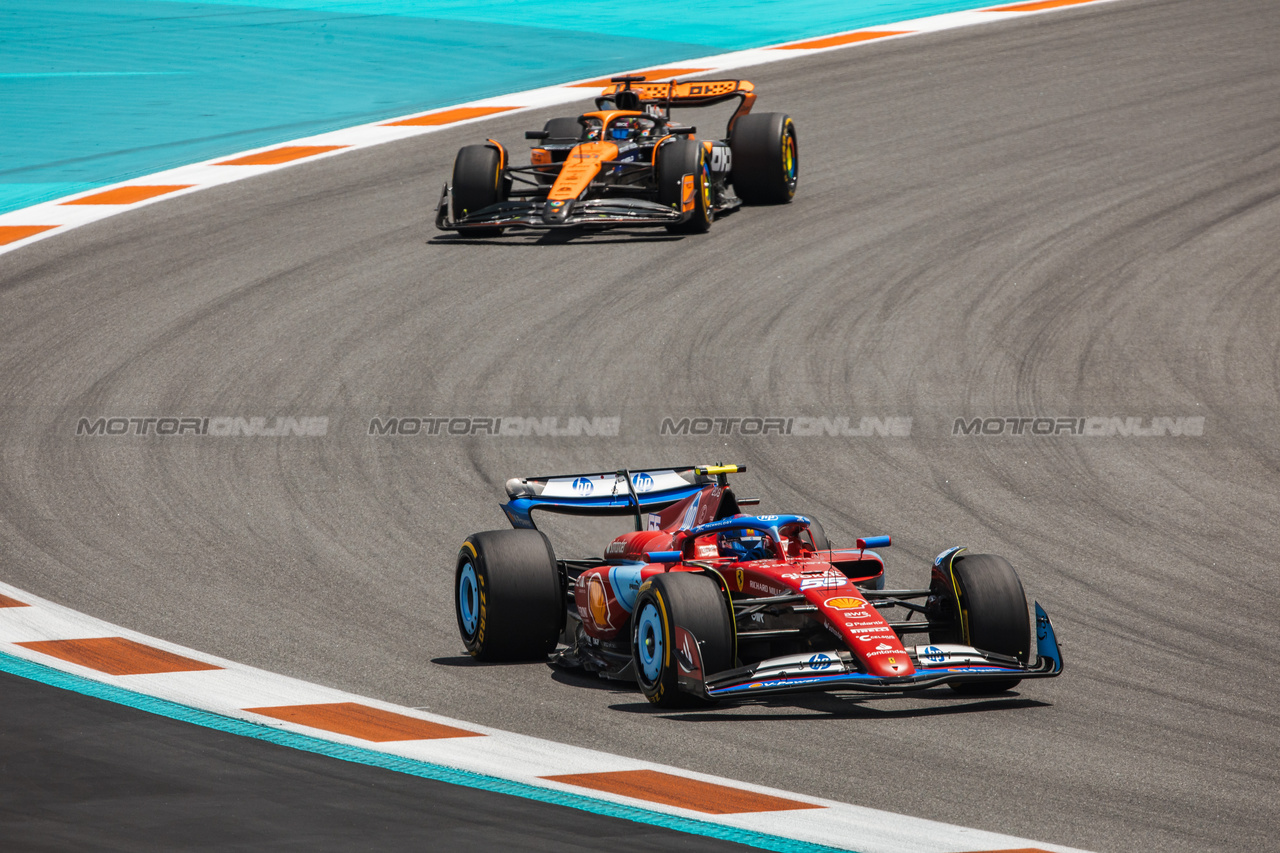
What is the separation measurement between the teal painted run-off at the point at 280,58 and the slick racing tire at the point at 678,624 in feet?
44.1

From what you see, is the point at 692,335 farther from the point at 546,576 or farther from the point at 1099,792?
the point at 1099,792

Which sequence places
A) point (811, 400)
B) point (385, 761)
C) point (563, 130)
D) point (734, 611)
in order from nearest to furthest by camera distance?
point (385, 761)
point (734, 611)
point (811, 400)
point (563, 130)

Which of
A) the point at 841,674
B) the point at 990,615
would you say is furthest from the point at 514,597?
the point at 990,615

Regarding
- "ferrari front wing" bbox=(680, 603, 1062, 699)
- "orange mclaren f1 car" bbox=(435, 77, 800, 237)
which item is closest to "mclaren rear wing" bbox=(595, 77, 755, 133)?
"orange mclaren f1 car" bbox=(435, 77, 800, 237)

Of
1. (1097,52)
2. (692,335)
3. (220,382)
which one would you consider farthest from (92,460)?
(1097,52)

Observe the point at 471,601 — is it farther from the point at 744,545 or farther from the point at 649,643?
the point at 744,545

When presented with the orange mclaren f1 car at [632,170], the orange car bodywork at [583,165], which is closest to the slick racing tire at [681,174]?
the orange mclaren f1 car at [632,170]

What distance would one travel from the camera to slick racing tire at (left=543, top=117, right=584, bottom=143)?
16.0 m

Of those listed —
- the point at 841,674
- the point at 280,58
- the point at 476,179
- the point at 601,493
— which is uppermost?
the point at 280,58

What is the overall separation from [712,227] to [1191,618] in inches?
366

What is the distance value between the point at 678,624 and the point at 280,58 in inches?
759

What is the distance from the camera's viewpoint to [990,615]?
21.9 ft

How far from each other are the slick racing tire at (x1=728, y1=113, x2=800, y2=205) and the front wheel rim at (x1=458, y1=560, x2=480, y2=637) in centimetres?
→ 984

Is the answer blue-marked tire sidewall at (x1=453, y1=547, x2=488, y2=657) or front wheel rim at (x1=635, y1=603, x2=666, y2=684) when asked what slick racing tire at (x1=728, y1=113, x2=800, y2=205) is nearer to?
blue-marked tire sidewall at (x1=453, y1=547, x2=488, y2=657)
